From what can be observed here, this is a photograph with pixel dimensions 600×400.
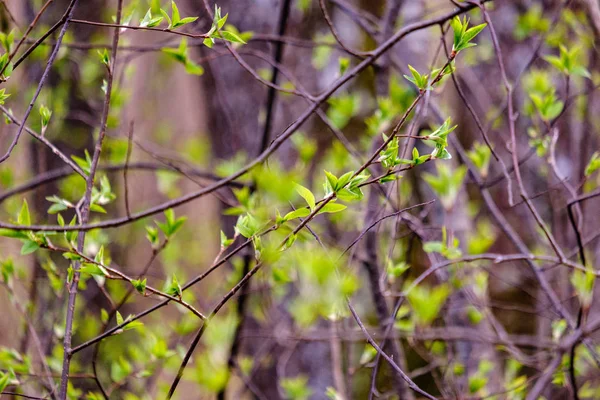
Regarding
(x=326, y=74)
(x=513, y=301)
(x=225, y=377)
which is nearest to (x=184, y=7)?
(x=326, y=74)

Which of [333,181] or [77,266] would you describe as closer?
[333,181]

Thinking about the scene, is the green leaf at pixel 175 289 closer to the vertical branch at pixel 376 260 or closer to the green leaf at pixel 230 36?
the green leaf at pixel 230 36

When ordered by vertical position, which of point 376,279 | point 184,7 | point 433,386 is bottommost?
point 433,386

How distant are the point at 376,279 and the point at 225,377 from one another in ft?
1.39

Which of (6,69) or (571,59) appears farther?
(571,59)

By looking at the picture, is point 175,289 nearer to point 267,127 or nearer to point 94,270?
point 94,270

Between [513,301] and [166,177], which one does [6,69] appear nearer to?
[166,177]

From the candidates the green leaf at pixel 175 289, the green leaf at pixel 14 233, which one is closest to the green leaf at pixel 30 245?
the green leaf at pixel 14 233

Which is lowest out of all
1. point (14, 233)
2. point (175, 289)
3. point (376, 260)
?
point (376, 260)

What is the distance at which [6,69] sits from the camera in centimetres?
78

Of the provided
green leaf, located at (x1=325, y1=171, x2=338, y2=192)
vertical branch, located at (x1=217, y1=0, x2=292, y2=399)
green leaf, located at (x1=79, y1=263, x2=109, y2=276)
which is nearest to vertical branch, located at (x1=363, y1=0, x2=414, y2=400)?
vertical branch, located at (x1=217, y1=0, x2=292, y2=399)

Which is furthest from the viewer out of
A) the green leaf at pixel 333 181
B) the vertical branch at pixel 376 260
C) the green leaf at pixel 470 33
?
the vertical branch at pixel 376 260

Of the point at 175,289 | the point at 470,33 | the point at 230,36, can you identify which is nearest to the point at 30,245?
the point at 175,289

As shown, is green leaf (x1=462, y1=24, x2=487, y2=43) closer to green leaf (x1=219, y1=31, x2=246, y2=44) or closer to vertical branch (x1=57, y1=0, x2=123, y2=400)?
green leaf (x1=219, y1=31, x2=246, y2=44)
